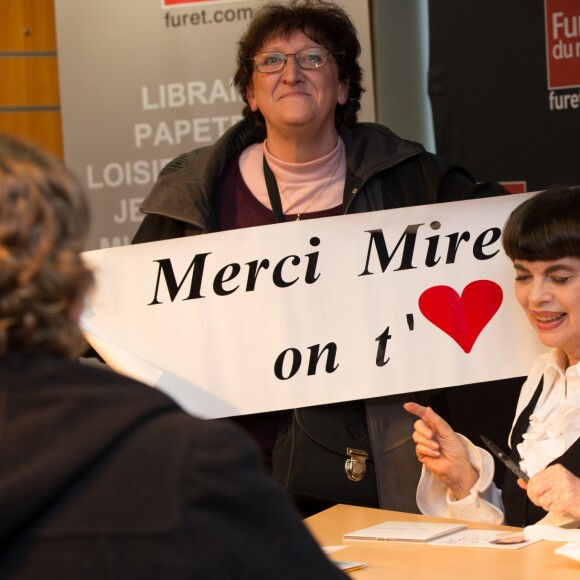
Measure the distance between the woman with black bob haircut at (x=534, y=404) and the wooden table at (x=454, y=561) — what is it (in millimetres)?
238

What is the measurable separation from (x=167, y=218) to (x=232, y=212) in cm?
21

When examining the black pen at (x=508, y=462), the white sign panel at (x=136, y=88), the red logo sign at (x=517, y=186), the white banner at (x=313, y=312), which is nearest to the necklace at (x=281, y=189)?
the white banner at (x=313, y=312)

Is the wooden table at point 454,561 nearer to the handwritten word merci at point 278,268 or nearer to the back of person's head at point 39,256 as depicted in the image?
the handwritten word merci at point 278,268

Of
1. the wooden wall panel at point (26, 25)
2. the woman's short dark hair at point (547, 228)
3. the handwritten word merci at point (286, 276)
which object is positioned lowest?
the handwritten word merci at point (286, 276)

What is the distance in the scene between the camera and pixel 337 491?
3.21 meters

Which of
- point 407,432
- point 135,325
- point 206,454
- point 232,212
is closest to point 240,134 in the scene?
point 232,212

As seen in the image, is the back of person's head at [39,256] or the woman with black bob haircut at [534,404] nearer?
the back of person's head at [39,256]

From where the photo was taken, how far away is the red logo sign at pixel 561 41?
4688mm

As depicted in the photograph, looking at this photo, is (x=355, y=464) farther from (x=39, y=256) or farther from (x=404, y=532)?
(x=39, y=256)

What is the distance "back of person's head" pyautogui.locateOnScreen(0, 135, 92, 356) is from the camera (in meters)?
1.02

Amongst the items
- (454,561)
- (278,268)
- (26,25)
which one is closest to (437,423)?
(454,561)

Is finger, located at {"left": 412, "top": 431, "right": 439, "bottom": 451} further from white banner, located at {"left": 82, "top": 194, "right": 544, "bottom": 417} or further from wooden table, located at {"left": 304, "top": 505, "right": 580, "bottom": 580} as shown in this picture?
white banner, located at {"left": 82, "top": 194, "right": 544, "bottom": 417}

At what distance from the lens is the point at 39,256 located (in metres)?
1.03

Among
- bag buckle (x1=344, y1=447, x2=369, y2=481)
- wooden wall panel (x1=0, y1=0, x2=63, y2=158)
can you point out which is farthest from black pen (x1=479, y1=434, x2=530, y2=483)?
wooden wall panel (x1=0, y1=0, x2=63, y2=158)
